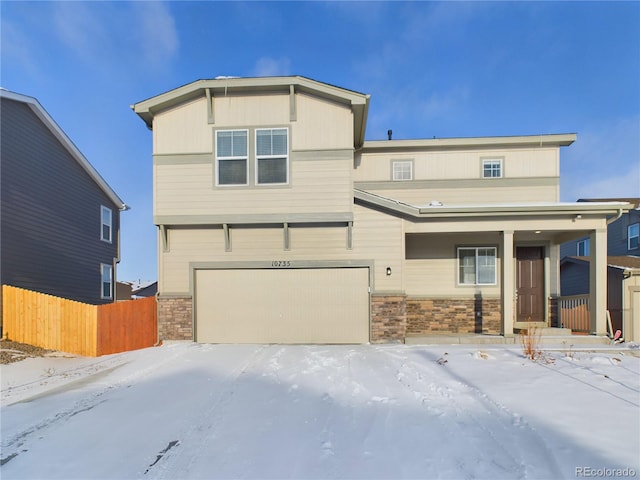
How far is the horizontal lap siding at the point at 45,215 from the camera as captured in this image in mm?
11281

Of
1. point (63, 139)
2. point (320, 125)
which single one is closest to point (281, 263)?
point (320, 125)

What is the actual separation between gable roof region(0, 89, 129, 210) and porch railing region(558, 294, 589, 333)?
1755 centimetres

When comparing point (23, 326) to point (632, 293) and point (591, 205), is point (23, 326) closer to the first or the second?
point (591, 205)

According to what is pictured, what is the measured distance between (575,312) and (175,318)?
10.7 meters

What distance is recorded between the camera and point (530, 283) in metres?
10.9

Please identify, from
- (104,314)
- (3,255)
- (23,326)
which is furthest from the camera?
(3,255)

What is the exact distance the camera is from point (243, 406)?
4.77 metres

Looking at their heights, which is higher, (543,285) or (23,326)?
(543,285)

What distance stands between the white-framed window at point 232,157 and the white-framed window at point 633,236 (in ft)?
66.6

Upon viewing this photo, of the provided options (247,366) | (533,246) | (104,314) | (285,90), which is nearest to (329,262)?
(247,366)

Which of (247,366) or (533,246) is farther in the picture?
(533,246)

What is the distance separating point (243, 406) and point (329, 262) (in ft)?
16.5

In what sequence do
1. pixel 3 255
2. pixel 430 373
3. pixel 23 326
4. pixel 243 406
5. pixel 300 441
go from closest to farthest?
pixel 300 441, pixel 243 406, pixel 430 373, pixel 23 326, pixel 3 255

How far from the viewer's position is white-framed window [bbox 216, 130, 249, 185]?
942 cm
